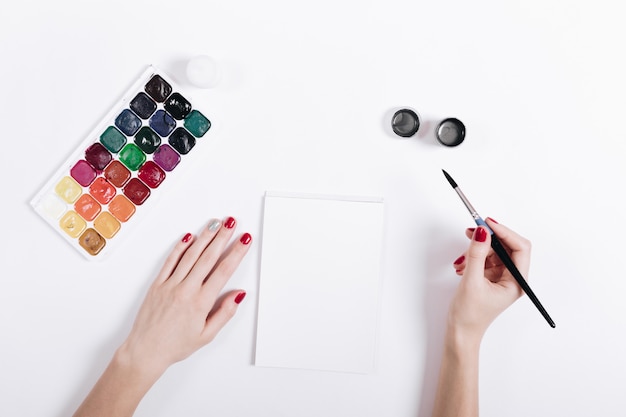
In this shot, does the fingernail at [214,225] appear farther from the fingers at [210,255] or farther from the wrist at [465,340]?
the wrist at [465,340]

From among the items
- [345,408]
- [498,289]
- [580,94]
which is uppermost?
[580,94]

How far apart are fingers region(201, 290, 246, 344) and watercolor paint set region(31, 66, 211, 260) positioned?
244 mm

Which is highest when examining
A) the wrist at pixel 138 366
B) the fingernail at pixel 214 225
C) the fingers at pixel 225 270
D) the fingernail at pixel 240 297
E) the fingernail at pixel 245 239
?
the fingernail at pixel 214 225

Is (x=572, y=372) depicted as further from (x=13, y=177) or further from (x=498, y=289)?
(x=13, y=177)

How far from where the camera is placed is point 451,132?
929 mm

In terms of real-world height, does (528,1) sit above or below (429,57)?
above

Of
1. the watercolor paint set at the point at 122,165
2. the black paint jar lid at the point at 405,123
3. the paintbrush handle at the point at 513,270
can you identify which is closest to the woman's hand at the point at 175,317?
the watercolor paint set at the point at 122,165

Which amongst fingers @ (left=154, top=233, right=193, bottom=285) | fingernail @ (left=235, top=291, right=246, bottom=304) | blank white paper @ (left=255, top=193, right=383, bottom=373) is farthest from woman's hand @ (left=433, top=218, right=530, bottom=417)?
fingers @ (left=154, top=233, right=193, bottom=285)

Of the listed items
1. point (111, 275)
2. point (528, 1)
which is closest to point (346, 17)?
point (528, 1)

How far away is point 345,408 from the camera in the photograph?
985 mm

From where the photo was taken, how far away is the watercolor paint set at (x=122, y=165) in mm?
954

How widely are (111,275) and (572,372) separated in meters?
0.94

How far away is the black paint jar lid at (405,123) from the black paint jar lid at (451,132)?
4 centimetres

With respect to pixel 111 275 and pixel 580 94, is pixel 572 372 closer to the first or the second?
pixel 580 94
